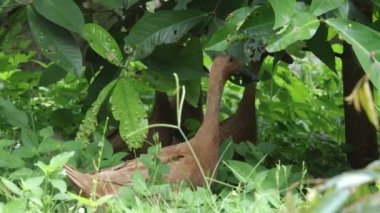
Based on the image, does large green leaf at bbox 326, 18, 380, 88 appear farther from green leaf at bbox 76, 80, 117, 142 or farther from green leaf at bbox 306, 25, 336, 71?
green leaf at bbox 76, 80, 117, 142

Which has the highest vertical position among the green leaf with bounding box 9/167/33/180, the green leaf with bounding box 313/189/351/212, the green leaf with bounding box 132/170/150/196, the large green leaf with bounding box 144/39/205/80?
the green leaf with bounding box 313/189/351/212

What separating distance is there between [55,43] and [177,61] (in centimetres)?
62

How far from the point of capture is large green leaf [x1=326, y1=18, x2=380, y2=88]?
8.50 feet

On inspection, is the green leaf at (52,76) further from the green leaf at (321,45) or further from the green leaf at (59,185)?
the green leaf at (321,45)

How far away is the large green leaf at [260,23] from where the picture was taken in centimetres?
299

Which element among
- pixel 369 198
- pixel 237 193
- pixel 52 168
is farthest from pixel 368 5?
pixel 369 198

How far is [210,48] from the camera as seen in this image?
9.69ft

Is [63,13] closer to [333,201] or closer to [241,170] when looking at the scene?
[241,170]

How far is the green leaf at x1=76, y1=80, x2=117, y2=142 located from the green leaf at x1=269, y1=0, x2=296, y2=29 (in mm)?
1009

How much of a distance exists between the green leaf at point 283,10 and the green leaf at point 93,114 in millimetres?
1009

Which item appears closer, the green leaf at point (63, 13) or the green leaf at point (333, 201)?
the green leaf at point (333, 201)

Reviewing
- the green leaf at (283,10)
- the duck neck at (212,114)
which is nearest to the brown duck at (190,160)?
the duck neck at (212,114)

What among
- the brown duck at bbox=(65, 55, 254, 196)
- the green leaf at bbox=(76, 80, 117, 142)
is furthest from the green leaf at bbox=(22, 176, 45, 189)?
the green leaf at bbox=(76, 80, 117, 142)

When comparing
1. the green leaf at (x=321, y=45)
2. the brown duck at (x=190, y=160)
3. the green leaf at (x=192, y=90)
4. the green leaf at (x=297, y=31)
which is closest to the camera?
the green leaf at (x=297, y=31)
